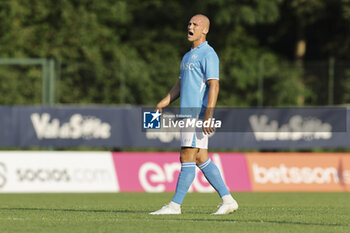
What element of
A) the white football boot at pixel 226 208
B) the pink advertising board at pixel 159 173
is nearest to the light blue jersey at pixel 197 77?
the white football boot at pixel 226 208

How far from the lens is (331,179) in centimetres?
2016

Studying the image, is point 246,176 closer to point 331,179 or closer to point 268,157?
point 268,157

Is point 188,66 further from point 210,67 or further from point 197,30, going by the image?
point 197,30

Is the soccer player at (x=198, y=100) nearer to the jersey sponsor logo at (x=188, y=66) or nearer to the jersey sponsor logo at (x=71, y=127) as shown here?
the jersey sponsor logo at (x=188, y=66)

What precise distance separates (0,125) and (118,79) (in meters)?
5.50

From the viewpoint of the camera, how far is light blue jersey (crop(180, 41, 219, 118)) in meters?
9.52

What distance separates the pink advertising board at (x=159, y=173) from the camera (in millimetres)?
19453

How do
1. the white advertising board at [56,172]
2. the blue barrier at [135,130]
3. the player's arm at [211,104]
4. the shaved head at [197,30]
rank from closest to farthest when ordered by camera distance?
the player's arm at [211,104] → the shaved head at [197,30] → the white advertising board at [56,172] → the blue barrier at [135,130]

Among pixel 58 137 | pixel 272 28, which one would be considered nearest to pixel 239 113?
pixel 58 137

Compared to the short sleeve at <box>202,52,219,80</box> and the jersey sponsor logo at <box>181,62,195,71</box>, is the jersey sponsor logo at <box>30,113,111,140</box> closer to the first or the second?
the jersey sponsor logo at <box>181,62,195,71</box>

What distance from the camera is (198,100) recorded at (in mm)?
9547

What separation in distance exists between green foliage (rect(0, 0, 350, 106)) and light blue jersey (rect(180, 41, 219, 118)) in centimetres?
1565

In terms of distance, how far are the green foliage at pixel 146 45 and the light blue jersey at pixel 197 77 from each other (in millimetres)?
15646

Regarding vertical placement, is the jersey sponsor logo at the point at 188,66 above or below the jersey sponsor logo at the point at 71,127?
above
